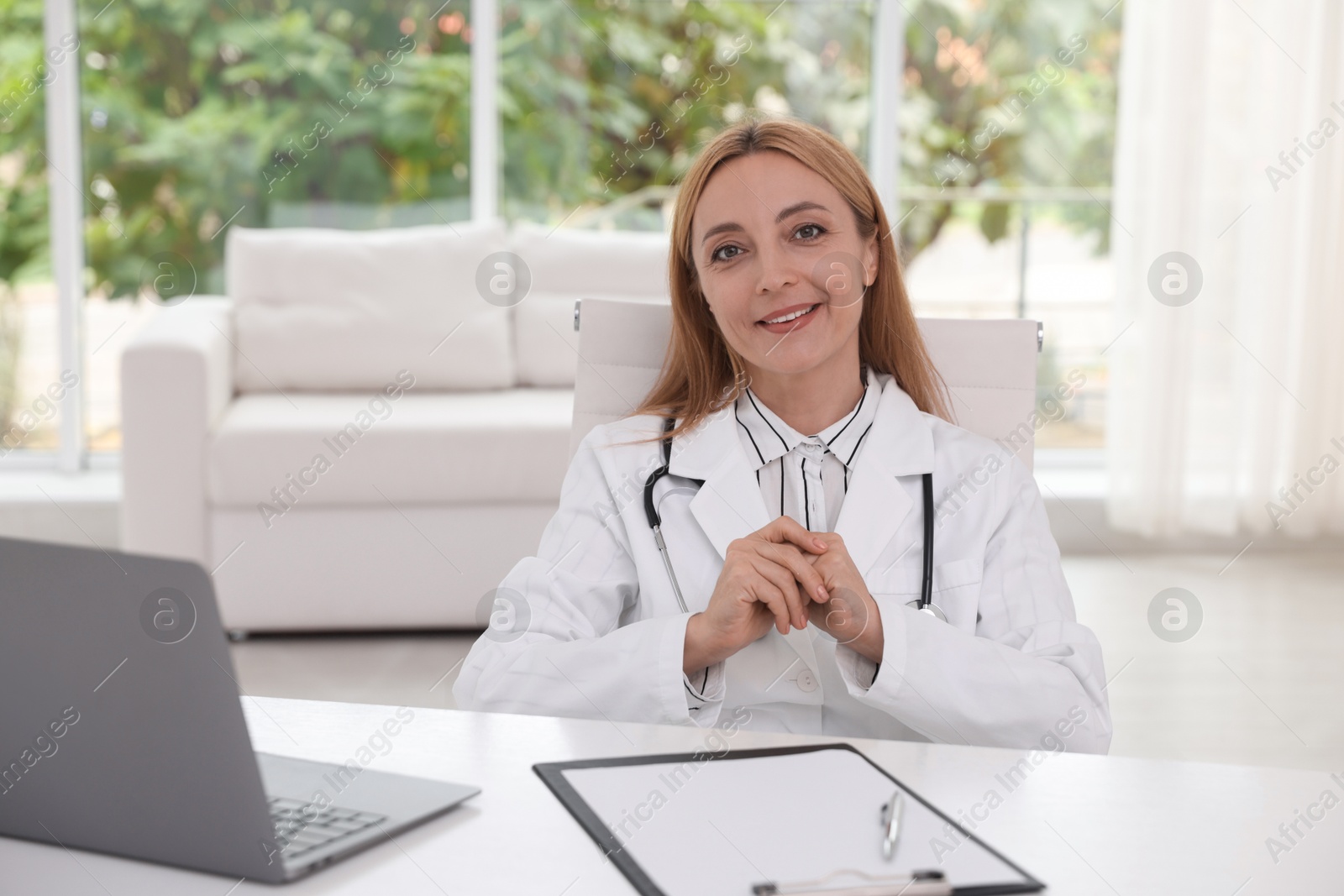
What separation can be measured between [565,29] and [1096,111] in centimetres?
196

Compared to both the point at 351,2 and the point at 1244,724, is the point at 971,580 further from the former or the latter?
the point at 351,2

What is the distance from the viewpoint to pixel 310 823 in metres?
0.79

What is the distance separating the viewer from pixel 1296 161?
13.1 feet

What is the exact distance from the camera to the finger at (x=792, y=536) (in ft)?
3.92

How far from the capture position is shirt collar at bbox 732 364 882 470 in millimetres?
1504

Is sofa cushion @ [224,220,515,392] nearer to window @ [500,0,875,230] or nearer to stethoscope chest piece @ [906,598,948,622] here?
window @ [500,0,875,230]

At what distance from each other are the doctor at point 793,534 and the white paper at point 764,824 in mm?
313

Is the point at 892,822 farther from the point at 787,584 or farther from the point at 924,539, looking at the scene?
the point at 924,539

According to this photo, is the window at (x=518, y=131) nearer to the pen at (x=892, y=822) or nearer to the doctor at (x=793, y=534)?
the doctor at (x=793, y=534)

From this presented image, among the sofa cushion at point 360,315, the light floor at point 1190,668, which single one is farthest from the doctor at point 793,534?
the sofa cushion at point 360,315

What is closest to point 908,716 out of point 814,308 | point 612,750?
point 612,750

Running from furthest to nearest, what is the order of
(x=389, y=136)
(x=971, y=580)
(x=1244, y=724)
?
(x=389, y=136), (x=1244, y=724), (x=971, y=580)

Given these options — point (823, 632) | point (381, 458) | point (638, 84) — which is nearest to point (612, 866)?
point (823, 632)

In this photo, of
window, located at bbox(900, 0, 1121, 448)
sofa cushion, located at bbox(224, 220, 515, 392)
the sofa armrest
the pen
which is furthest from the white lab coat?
window, located at bbox(900, 0, 1121, 448)
